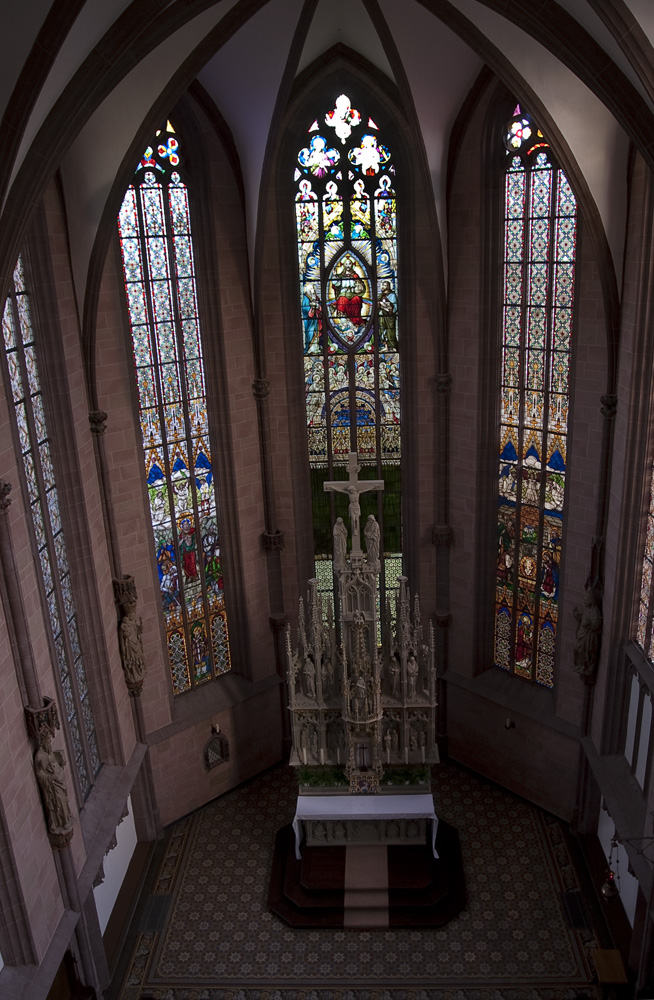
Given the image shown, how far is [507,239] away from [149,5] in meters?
8.27

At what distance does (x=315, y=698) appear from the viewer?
17.4 metres

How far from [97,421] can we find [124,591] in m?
3.14

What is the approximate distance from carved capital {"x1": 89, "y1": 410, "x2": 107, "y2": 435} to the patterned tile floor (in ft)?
27.5

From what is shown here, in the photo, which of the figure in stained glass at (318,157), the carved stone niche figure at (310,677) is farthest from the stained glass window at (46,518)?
the figure in stained glass at (318,157)

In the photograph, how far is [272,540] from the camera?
763 inches

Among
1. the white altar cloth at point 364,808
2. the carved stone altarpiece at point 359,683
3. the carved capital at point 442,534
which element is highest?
the carved capital at point 442,534

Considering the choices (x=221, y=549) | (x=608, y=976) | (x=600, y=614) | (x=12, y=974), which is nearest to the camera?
(x=12, y=974)

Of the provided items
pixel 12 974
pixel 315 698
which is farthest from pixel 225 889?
pixel 12 974

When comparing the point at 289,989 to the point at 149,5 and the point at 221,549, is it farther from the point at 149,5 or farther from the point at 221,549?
the point at 149,5

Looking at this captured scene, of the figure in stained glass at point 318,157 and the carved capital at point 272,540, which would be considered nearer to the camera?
the figure in stained glass at point 318,157

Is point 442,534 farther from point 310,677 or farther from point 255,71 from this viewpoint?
point 255,71

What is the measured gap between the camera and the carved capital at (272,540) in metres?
19.4

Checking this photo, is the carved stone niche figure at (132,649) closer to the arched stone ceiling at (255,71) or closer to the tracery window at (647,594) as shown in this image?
the arched stone ceiling at (255,71)

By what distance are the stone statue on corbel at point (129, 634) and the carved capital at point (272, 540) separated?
318 cm
